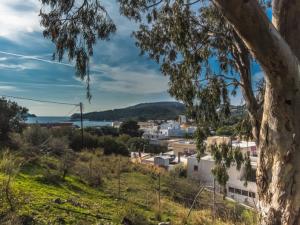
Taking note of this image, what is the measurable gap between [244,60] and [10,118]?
15648 millimetres

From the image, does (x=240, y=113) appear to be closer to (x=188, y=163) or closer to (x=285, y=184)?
(x=285, y=184)

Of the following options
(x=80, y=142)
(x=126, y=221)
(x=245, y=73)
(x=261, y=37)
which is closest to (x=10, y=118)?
(x=80, y=142)

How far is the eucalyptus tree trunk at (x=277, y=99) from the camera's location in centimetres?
294

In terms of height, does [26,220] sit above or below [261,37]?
below

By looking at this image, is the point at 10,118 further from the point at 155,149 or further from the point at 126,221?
the point at 155,149

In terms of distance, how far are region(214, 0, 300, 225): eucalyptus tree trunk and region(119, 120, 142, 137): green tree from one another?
40175 millimetres

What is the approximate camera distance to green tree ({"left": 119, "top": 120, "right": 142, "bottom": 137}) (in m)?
44.2

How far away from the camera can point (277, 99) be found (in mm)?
3422

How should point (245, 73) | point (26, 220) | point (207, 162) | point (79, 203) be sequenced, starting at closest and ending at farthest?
1. point (26, 220)
2. point (245, 73)
3. point (79, 203)
4. point (207, 162)

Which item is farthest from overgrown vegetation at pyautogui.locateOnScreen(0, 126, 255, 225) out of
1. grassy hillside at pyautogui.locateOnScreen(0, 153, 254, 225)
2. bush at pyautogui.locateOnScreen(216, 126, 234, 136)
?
bush at pyautogui.locateOnScreen(216, 126, 234, 136)

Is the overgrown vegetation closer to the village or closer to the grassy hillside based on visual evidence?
the grassy hillside

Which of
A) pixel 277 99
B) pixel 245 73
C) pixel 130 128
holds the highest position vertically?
pixel 245 73

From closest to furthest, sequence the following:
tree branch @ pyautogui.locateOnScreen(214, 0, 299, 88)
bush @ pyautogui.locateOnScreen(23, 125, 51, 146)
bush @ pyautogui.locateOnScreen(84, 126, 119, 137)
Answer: tree branch @ pyautogui.locateOnScreen(214, 0, 299, 88) → bush @ pyautogui.locateOnScreen(23, 125, 51, 146) → bush @ pyautogui.locateOnScreen(84, 126, 119, 137)

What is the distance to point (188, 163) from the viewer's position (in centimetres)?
2705
